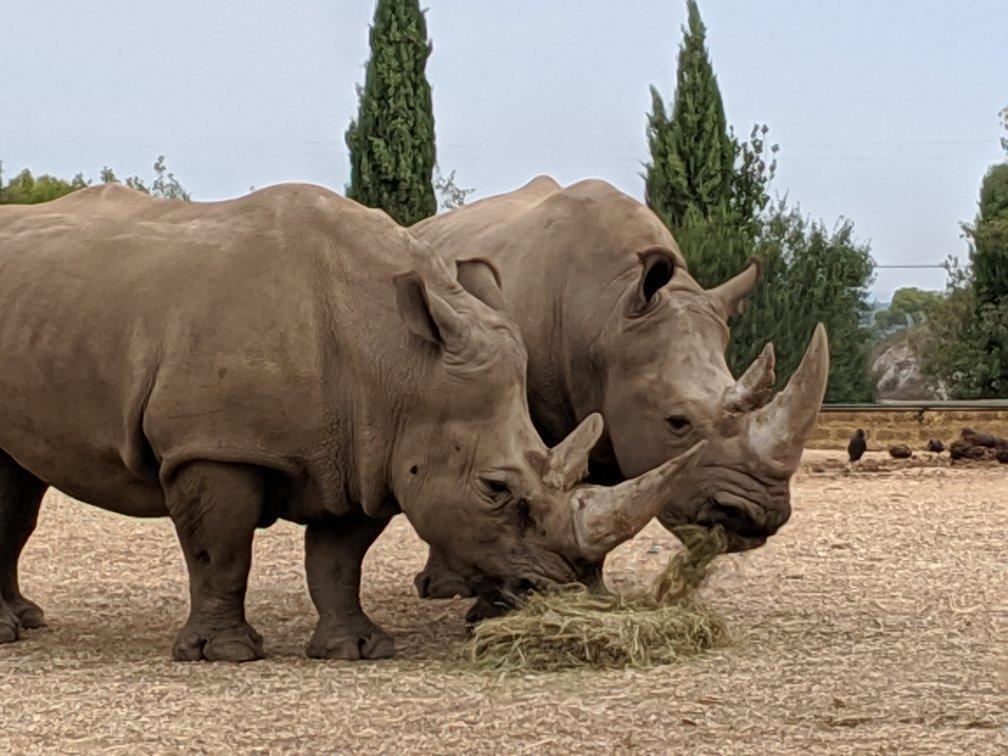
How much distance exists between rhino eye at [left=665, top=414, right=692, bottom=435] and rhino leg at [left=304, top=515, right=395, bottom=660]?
1338 mm

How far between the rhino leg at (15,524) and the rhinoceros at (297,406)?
0.83 m

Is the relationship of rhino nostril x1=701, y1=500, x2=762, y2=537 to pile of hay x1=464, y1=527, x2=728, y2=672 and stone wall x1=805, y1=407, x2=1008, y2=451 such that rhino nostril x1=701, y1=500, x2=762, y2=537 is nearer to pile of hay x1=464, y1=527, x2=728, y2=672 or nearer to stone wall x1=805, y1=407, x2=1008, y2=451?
pile of hay x1=464, y1=527, x2=728, y2=672

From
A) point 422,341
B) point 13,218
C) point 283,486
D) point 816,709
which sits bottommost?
point 816,709

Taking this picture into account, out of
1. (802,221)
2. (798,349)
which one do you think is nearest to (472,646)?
(798,349)

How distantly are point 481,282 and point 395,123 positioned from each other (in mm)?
17131

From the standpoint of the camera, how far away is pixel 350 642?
7.59m

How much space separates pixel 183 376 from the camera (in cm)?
729

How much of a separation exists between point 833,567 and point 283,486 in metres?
4.15

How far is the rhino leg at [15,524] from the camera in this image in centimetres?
874

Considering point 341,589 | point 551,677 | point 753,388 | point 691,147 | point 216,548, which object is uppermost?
point 691,147

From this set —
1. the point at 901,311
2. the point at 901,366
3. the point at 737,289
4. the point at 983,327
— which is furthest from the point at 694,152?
the point at 901,311

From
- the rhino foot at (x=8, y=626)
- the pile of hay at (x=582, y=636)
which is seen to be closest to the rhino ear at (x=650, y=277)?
the pile of hay at (x=582, y=636)

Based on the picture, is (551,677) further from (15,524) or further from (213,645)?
(15,524)

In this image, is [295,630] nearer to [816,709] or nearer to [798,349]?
[816,709]
